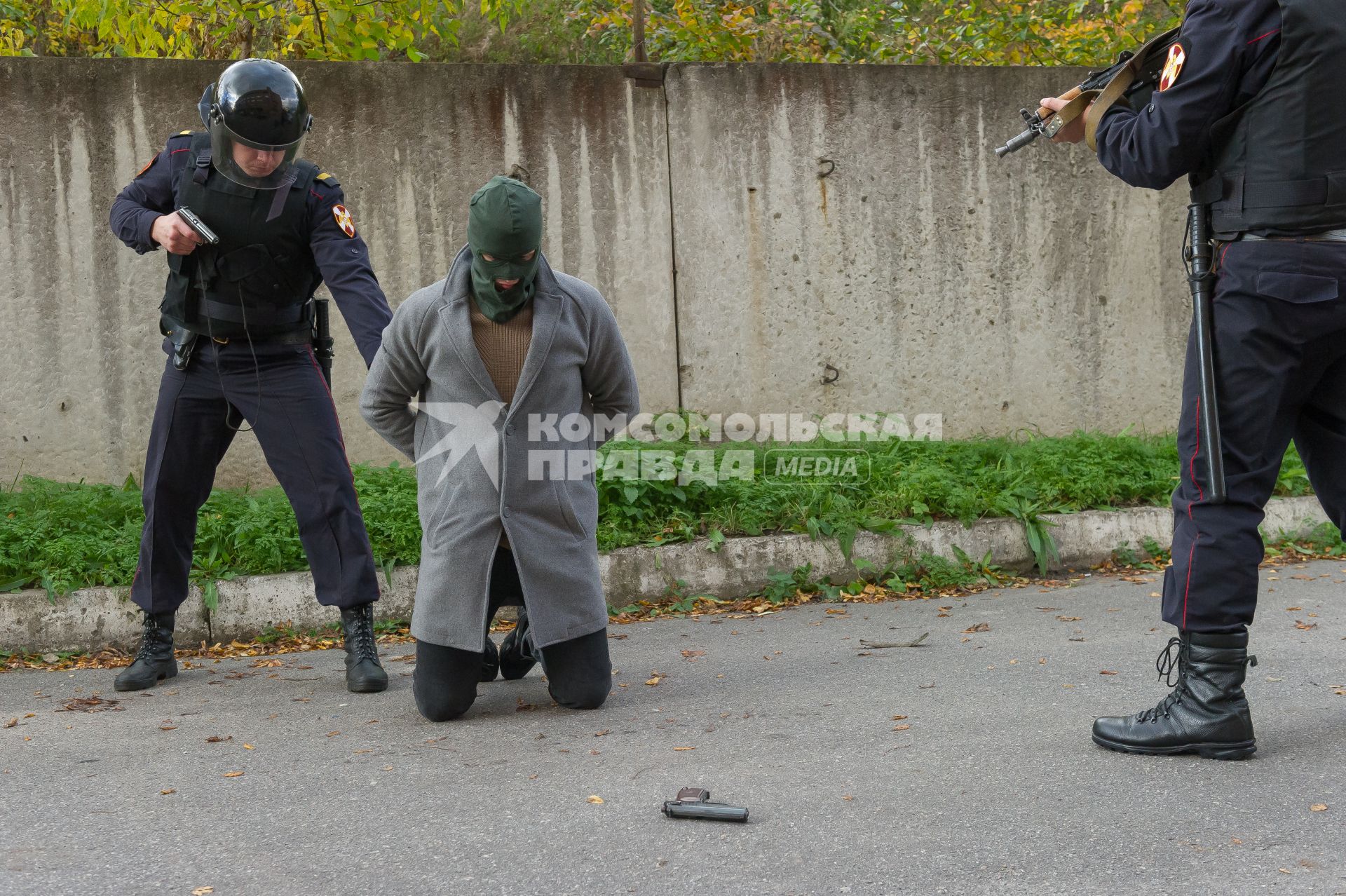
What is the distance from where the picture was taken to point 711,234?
7.27 metres

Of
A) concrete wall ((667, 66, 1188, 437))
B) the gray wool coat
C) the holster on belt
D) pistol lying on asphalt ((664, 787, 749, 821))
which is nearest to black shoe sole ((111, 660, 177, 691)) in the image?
the holster on belt

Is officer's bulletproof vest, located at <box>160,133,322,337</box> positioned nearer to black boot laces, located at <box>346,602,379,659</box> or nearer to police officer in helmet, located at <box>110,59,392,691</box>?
police officer in helmet, located at <box>110,59,392,691</box>

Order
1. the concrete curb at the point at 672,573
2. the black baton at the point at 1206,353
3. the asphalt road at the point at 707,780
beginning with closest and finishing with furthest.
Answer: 1. the asphalt road at the point at 707,780
2. the black baton at the point at 1206,353
3. the concrete curb at the point at 672,573

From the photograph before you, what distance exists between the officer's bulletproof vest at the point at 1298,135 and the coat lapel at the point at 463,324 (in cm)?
205

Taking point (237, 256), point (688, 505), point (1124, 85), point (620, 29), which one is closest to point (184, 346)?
point (237, 256)

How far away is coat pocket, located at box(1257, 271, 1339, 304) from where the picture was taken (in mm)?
3070

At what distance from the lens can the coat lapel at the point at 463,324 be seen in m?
3.83

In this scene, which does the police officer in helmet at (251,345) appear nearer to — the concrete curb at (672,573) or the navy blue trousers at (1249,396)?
the concrete curb at (672,573)

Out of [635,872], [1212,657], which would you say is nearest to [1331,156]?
[1212,657]

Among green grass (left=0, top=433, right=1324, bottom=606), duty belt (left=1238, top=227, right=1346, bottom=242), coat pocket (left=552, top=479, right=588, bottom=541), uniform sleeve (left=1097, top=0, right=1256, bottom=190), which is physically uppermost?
uniform sleeve (left=1097, top=0, right=1256, bottom=190)

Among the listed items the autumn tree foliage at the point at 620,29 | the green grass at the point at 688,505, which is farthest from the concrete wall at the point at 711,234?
Result: the autumn tree foliage at the point at 620,29

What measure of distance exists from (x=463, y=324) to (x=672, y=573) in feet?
7.15

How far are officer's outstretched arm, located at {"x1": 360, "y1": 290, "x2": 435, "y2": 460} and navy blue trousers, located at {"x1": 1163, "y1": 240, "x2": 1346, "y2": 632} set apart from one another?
2257 millimetres

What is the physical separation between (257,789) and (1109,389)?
6211 mm
